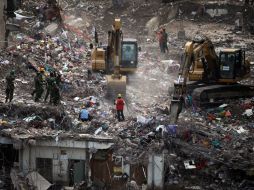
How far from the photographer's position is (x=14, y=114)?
20297 mm

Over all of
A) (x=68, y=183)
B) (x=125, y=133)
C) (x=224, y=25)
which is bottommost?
(x=68, y=183)

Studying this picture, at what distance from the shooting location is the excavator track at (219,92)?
71.3 ft

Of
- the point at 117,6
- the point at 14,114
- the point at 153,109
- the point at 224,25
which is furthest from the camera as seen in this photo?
the point at 117,6

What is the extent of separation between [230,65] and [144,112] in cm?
345

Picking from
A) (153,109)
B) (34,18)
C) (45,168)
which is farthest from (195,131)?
(34,18)

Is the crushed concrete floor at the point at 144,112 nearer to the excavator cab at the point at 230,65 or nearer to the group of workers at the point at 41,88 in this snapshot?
the group of workers at the point at 41,88

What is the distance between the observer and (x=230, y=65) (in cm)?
2253

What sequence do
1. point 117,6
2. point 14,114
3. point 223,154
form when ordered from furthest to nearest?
point 117,6, point 14,114, point 223,154

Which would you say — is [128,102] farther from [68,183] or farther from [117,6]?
[117,6]

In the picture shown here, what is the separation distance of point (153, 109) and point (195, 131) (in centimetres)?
299

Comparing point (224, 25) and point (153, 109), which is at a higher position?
point (224, 25)

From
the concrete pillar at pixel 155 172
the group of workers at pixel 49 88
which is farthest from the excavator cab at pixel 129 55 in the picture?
the concrete pillar at pixel 155 172

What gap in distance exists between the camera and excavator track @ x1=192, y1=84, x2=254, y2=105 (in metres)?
21.7

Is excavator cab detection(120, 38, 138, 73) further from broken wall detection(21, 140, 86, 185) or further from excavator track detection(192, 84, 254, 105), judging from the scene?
broken wall detection(21, 140, 86, 185)
